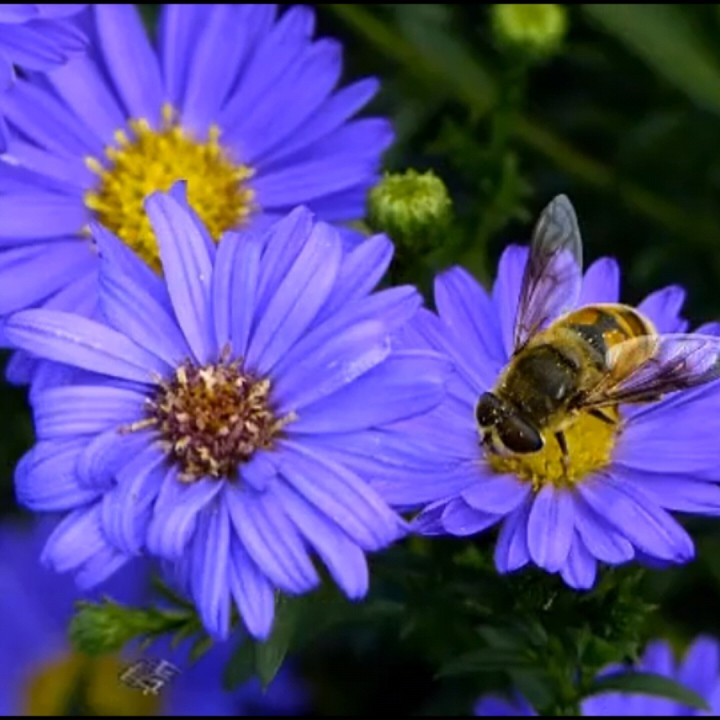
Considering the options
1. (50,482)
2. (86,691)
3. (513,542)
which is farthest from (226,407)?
(86,691)

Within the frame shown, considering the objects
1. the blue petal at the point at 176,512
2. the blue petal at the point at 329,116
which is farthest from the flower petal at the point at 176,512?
the blue petal at the point at 329,116

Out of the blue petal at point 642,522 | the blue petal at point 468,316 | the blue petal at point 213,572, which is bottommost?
the blue petal at point 642,522

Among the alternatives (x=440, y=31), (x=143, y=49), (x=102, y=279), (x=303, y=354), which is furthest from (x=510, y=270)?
(x=440, y=31)

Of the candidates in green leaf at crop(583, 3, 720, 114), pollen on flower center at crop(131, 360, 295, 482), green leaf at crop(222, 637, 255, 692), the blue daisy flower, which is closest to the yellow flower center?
the blue daisy flower

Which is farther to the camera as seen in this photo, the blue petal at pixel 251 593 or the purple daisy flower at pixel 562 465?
the purple daisy flower at pixel 562 465

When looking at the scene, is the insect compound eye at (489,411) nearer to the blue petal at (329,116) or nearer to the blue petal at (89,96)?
the blue petal at (329,116)

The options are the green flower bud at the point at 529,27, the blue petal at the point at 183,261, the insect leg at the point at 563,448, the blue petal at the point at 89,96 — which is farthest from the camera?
the green flower bud at the point at 529,27

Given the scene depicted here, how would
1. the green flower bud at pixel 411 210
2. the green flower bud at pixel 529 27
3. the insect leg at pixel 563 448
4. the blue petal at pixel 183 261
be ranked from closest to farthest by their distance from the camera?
the blue petal at pixel 183 261 < the insect leg at pixel 563 448 < the green flower bud at pixel 411 210 < the green flower bud at pixel 529 27
